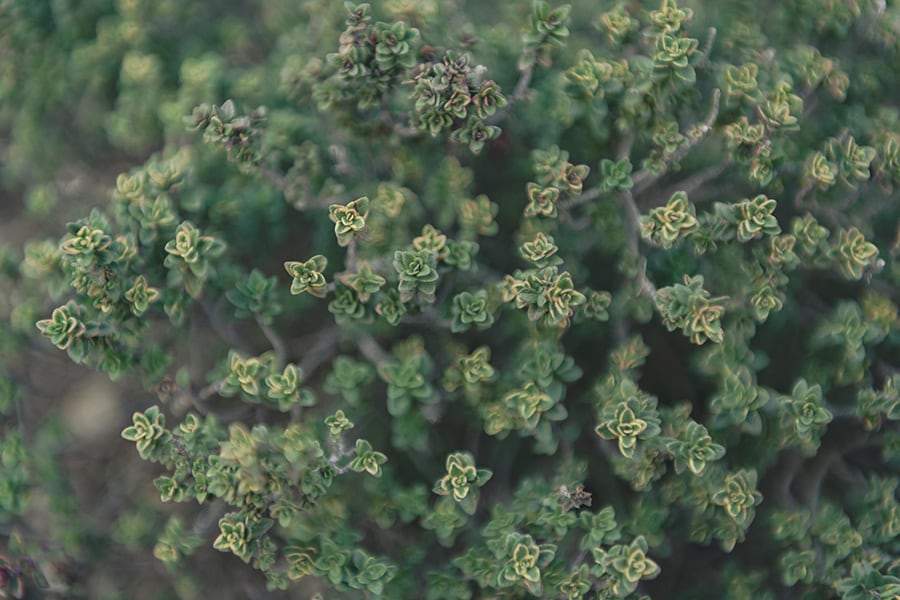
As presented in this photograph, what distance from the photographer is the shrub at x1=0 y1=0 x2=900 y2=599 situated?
2387 millimetres

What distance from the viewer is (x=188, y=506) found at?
3371 millimetres

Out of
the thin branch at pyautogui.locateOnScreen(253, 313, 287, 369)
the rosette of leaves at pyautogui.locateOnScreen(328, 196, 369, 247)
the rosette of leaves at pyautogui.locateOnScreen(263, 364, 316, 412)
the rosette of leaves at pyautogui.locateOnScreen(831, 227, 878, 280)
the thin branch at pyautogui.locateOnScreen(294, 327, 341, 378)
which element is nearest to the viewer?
the rosette of leaves at pyautogui.locateOnScreen(328, 196, 369, 247)

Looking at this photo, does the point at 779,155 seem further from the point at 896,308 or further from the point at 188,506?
the point at 188,506

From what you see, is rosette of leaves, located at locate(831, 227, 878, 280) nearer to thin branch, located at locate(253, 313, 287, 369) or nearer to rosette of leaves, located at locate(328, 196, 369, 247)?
rosette of leaves, located at locate(328, 196, 369, 247)

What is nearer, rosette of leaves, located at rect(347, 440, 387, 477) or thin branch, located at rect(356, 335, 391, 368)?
rosette of leaves, located at rect(347, 440, 387, 477)

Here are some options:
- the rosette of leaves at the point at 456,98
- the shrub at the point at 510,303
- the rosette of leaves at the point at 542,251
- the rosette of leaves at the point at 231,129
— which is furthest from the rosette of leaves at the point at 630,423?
the rosette of leaves at the point at 231,129

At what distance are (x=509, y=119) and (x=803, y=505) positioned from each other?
61.6 inches

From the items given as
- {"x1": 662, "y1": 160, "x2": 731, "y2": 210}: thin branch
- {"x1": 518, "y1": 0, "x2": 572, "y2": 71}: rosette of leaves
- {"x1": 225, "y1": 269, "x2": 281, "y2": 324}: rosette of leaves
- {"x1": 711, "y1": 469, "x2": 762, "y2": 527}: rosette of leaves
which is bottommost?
{"x1": 711, "y1": 469, "x2": 762, "y2": 527}: rosette of leaves

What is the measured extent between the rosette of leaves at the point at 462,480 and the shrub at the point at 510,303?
1 cm

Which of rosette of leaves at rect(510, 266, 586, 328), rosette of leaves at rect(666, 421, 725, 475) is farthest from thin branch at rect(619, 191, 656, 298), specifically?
rosette of leaves at rect(666, 421, 725, 475)

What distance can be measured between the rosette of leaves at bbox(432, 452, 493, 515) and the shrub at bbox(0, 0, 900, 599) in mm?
10

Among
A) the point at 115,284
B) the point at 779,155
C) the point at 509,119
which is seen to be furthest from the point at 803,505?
the point at 115,284

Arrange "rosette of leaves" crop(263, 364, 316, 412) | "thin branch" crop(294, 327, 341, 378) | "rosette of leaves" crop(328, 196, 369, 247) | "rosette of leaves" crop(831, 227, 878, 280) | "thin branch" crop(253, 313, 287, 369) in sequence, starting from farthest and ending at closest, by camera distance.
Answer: "thin branch" crop(294, 327, 341, 378) → "thin branch" crop(253, 313, 287, 369) → "rosette of leaves" crop(831, 227, 878, 280) → "rosette of leaves" crop(263, 364, 316, 412) → "rosette of leaves" crop(328, 196, 369, 247)

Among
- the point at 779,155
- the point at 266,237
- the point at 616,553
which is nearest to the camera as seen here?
the point at 616,553
